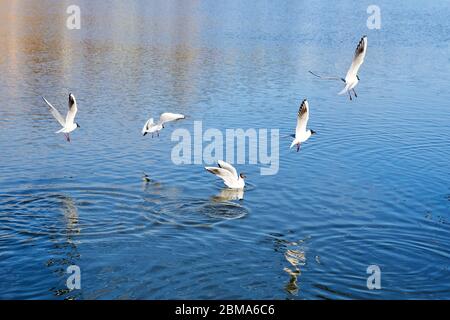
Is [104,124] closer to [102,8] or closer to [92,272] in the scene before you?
[92,272]

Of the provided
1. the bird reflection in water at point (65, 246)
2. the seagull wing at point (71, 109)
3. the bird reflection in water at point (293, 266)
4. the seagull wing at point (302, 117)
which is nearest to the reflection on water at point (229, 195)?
the seagull wing at point (302, 117)

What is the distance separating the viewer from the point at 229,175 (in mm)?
18812

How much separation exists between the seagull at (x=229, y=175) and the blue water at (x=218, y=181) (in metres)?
0.35

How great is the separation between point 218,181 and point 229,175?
1.16 m

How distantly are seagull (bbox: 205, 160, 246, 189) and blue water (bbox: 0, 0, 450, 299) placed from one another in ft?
→ 1.13

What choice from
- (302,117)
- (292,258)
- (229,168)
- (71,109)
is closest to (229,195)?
(229,168)

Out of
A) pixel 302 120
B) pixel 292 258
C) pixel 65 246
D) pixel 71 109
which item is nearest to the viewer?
pixel 292 258

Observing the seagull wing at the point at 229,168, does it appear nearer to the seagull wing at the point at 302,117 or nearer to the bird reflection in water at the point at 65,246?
the seagull wing at the point at 302,117

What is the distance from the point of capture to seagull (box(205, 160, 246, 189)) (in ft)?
61.8

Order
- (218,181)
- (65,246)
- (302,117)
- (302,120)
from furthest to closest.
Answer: (218,181)
(302,120)
(302,117)
(65,246)

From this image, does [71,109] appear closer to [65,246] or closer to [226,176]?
[226,176]

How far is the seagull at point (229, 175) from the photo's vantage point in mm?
18844

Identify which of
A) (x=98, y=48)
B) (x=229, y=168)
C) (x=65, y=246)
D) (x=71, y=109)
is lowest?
(x=65, y=246)
